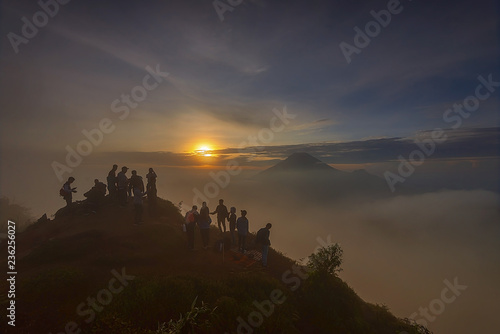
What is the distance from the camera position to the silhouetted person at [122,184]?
1768 centimetres

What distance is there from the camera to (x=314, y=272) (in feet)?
41.4

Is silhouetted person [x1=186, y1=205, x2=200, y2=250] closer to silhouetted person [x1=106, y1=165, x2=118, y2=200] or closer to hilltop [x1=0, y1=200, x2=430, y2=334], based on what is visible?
hilltop [x1=0, y1=200, x2=430, y2=334]

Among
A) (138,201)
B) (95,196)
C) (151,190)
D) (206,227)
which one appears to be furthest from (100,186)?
(206,227)

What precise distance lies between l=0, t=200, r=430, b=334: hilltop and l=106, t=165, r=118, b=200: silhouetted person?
3726 mm

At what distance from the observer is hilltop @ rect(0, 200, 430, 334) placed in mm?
7887

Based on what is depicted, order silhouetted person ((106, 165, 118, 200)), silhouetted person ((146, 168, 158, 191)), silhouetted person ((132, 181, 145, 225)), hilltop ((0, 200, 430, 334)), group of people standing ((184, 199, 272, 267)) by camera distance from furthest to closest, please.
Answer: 1. silhouetted person ((106, 165, 118, 200))
2. silhouetted person ((146, 168, 158, 191))
3. silhouetted person ((132, 181, 145, 225))
4. group of people standing ((184, 199, 272, 267))
5. hilltop ((0, 200, 430, 334))

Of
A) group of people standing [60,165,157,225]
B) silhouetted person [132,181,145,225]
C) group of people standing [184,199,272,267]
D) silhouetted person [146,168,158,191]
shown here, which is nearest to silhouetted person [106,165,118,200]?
group of people standing [60,165,157,225]

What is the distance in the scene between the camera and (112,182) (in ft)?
64.2

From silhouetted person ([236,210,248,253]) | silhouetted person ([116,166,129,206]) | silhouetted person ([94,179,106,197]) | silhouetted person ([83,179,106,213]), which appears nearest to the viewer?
silhouetted person ([236,210,248,253])

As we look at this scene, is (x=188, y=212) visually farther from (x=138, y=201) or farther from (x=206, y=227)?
(x=138, y=201)

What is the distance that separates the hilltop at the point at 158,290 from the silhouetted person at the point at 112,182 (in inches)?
147

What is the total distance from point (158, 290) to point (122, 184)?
11.8 m

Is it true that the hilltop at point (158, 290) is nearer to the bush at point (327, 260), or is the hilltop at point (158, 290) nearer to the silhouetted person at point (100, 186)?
the bush at point (327, 260)

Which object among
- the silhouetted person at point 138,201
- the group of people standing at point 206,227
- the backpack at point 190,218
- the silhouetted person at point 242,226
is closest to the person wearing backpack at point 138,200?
the silhouetted person at point 138,201
